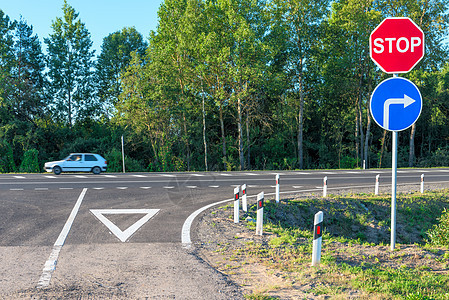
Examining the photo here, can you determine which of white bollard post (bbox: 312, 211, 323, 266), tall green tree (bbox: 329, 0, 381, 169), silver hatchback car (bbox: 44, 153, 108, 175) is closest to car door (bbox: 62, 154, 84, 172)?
silver hatchback car (bbox: 44, 153, 108, 175)

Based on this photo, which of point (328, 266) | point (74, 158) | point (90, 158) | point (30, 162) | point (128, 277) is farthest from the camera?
point (30, 162)

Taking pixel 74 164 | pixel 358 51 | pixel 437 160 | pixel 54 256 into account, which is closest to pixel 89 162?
pixel 74 164

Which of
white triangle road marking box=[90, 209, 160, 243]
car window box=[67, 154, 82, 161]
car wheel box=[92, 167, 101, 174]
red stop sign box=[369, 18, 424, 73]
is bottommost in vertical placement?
white triangle road marking box=[90, 209, 160, 243]

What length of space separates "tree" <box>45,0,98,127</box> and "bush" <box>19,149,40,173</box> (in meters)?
8.17

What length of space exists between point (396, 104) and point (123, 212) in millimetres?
7750

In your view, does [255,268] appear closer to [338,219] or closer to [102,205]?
[102,205]

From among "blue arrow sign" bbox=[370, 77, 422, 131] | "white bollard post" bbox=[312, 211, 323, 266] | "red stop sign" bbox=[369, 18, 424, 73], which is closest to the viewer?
"white bollard post" bbox=[312, 211, 323, 266]

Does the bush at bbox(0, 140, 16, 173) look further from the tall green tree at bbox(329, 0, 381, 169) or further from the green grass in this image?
the tall green tree at bbox(329, 0, 381, 169)

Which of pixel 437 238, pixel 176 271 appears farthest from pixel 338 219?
pixel 176 271

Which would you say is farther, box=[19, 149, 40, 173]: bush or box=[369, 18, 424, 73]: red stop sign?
box=[19, 149, 40, 173]: bush

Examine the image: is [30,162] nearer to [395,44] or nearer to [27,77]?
[27,77]

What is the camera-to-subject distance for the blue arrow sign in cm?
622

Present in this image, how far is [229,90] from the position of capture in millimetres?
34875

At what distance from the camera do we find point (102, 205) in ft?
39.3
